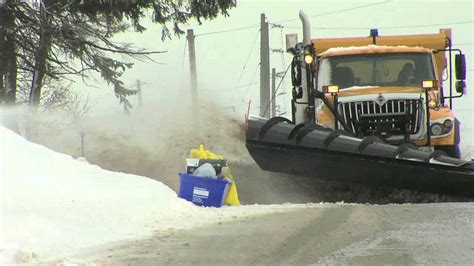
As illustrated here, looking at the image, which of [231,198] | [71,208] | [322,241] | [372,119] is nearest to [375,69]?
[372,119]

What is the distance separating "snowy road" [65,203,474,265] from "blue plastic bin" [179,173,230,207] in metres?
1.32

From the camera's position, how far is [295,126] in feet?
29.0

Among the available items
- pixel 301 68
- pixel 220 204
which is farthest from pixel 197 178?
pixel 301 68

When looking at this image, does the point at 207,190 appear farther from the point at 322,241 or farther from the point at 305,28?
the point at 305,28

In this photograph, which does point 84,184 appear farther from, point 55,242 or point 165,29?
point 165,29

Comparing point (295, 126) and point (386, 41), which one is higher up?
point (386, 41)

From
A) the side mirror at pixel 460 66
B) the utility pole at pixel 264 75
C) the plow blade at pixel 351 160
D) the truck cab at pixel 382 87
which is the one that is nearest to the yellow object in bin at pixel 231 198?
the plow blade at pixel 351 160

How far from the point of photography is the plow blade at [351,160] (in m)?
7.57

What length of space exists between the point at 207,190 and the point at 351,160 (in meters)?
1.99

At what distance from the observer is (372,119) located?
29.7ft

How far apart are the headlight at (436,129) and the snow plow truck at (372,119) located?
15mm

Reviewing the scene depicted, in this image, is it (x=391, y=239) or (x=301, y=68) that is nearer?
(x=391, y=239)

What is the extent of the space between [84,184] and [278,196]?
4.02 metres

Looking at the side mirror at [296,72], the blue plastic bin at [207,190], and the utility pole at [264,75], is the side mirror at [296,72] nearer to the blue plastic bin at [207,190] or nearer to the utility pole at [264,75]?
the blue plastic bin at [207,190]
